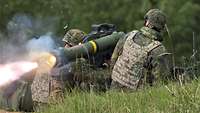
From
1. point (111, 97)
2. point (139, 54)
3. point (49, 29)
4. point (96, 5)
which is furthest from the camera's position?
point (49, 29)

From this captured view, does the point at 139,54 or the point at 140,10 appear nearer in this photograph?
the point at 139,54

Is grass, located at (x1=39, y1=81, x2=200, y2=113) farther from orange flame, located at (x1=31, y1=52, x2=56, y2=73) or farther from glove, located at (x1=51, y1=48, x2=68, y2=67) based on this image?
orange flame, located at (x1=31, y1=52, x2=56, y2=73)

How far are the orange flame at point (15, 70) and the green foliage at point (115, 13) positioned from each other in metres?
3.51

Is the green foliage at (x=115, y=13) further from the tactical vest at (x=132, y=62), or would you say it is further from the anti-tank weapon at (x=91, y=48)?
the tactical vest at (x=132, y=62)

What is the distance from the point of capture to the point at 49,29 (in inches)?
596

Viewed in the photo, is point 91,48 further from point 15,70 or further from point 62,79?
point 15,70

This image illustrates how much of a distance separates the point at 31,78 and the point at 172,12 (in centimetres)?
424

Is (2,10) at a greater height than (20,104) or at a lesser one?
greater

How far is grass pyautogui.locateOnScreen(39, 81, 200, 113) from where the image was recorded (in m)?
4.99

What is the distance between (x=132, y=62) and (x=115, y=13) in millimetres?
5316

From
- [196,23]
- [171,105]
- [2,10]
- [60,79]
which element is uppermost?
[2,10]

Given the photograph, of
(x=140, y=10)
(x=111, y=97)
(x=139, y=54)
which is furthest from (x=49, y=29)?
(x=111, y=97)

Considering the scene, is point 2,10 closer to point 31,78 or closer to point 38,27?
point 38,27

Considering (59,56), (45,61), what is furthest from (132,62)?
(45,61)
